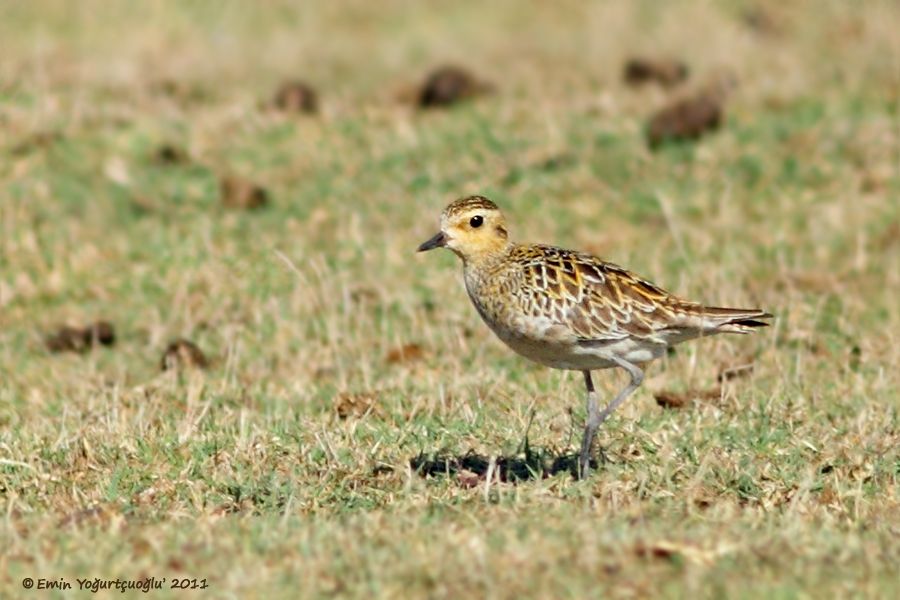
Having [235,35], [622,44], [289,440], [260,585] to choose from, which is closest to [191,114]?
Answer: [235,35]

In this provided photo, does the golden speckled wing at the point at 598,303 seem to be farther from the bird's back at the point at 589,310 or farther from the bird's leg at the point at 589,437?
the bird's leg at the point at 589,437

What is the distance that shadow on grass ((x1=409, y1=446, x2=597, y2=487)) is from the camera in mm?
7391

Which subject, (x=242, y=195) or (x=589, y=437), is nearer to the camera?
(x=589, y=437)

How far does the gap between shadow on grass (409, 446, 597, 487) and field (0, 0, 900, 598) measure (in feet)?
0.12

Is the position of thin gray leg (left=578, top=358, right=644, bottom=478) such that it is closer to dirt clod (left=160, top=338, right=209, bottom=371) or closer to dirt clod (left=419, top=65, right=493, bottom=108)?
dirt clod (left=160, top=338, right=209, bottom=371)

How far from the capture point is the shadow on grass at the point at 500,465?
24.2 ft

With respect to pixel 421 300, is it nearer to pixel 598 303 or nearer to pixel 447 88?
pixel 598 303

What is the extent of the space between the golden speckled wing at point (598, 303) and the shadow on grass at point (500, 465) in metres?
0.67

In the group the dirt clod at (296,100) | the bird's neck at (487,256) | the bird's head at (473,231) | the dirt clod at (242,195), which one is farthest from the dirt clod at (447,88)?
the bird's neck at (487,256)

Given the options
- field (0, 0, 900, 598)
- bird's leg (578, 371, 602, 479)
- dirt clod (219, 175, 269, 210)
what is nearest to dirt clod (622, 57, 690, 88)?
field (0, 0, 900, 598)

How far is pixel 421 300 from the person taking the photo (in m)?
11.3

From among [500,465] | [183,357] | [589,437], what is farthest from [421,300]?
[589,437]

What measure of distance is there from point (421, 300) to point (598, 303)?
3963 millimetres

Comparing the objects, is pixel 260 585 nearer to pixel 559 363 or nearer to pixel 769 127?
pixel 559 363
